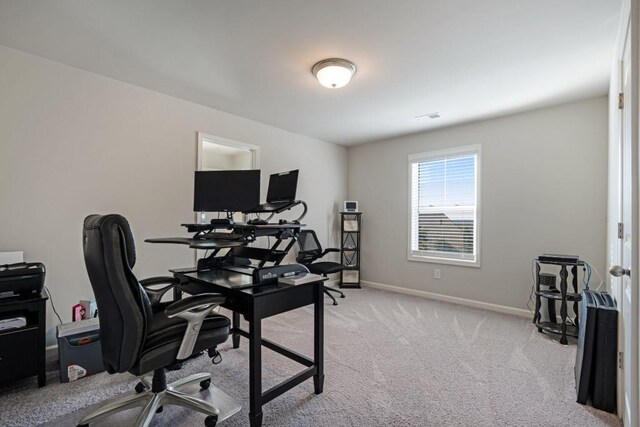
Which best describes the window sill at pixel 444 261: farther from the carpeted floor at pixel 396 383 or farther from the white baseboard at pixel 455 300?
the carpeted floor at pixel 396 383

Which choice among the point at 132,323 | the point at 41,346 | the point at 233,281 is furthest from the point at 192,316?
the point at 41,346

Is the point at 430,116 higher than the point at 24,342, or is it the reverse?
the point at 430,116

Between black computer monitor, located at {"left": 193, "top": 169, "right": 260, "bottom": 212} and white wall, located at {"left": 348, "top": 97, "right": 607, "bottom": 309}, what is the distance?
3010mm

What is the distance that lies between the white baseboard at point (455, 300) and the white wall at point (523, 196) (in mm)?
52

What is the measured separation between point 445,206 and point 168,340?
12.7 ft

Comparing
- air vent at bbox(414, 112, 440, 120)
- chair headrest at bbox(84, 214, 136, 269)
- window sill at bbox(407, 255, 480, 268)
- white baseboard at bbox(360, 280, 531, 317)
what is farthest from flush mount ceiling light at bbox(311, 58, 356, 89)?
white baseboard at bbox(360, 280, 531, 317)

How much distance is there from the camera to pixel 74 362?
2.20 meters

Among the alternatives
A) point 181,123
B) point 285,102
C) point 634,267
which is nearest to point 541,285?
point 634,267

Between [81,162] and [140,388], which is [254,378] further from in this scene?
[81,162]

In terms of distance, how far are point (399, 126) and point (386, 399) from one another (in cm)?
337

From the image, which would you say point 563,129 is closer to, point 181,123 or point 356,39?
point 356,39

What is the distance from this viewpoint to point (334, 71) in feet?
8.24

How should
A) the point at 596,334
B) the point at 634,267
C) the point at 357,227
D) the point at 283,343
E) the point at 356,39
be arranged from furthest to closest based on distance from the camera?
the point at 357,227 → the point at 283,343 → the point at 356,39 → the point at 596,334 → the point at 634,267

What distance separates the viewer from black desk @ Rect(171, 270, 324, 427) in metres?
1.69
